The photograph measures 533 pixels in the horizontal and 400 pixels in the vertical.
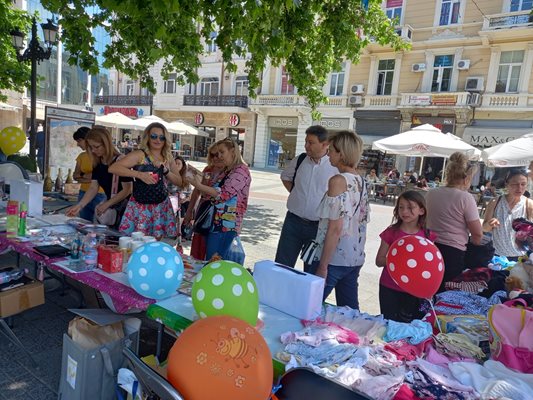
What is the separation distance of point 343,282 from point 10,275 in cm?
242

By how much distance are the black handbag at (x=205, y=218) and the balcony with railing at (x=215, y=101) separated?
2127 cm

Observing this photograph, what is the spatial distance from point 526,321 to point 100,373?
207cm

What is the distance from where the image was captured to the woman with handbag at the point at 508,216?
3.50 metres

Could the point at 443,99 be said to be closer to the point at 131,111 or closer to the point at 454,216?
the point at 454,216

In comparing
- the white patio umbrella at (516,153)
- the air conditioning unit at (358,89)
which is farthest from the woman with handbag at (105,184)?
the air conditioning unit at (358,89)

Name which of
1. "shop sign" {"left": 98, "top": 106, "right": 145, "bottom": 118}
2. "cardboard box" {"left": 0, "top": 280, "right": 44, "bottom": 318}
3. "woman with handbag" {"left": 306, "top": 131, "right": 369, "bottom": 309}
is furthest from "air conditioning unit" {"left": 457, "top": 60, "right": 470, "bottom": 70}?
"shop sign" {"left": 98, "top": 106, "right": 145, "bottom": 118}

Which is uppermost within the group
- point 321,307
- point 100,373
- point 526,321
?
point 526,321

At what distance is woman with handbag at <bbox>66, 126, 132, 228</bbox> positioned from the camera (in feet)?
12.0

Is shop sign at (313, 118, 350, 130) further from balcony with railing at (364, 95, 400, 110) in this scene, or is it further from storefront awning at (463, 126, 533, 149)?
storefront awning at (463, 126, 533, 149)

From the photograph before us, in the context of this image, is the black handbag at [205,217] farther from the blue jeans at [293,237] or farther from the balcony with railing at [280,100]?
the balcony with railing at [280,100]

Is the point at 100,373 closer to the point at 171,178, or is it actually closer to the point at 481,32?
the point at 171,178

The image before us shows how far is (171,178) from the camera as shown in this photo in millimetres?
3342

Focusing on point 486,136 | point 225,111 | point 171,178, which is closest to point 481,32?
point 486,136

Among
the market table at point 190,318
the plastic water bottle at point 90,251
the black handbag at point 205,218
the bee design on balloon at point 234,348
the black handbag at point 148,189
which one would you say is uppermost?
the black handbag at point 148,189
